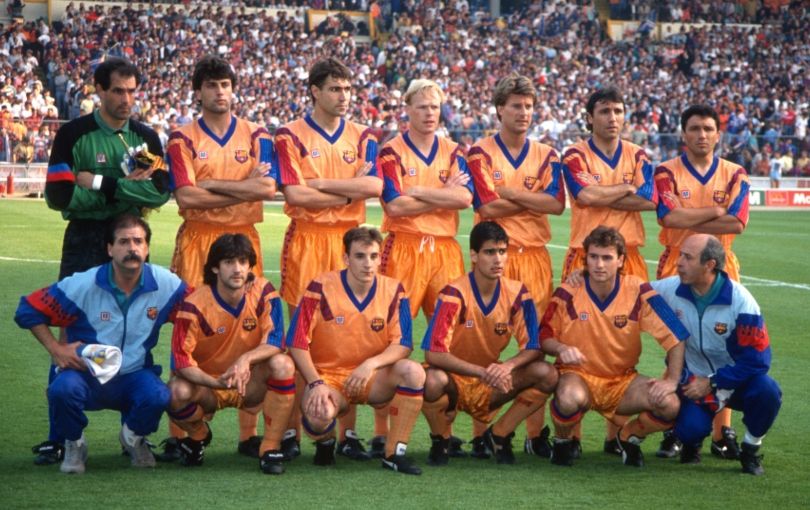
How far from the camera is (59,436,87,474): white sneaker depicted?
6016 mm

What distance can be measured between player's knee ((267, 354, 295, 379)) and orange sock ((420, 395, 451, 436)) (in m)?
0.76

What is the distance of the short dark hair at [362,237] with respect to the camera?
6.45m

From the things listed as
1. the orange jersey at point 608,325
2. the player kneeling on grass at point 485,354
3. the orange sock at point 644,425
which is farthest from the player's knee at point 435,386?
the orange sock at point 644,425

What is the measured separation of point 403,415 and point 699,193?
8.55ft

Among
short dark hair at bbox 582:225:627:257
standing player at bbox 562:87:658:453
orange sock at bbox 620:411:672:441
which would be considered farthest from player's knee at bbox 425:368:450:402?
standing player at bbox 562:87:658:453

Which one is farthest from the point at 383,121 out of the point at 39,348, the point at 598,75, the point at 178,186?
the point at 178,186

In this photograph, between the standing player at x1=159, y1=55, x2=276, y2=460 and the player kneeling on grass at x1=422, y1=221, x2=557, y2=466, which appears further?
the standing player at x1=159, y1=55, x2=276, y2=460

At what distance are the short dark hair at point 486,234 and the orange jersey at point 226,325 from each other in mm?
1171

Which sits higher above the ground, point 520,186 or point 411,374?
point 520,186

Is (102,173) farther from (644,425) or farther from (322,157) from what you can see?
(644,425)

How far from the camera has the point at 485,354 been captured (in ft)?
22.4

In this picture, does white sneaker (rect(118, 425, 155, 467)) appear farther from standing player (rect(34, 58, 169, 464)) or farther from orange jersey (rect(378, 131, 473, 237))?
orange jersey (rect(378, 131, 473, 237))

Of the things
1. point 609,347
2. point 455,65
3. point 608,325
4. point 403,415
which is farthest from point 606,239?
point 455,65

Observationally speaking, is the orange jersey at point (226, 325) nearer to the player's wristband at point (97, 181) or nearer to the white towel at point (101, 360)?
the white towel at point (101, 360)
